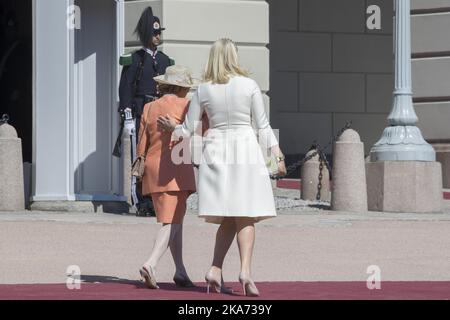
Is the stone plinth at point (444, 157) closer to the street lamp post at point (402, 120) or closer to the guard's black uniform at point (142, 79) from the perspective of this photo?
the street lamp post at point (402, 120)

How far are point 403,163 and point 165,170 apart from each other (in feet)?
25.6

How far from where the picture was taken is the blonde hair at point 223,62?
10.6m

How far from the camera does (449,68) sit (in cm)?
2289

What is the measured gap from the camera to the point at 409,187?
18406 mm

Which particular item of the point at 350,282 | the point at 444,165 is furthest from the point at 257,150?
the point at 444,165

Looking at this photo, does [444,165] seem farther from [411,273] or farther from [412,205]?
[411,273]

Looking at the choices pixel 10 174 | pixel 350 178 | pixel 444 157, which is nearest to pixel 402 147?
pixel 350 178

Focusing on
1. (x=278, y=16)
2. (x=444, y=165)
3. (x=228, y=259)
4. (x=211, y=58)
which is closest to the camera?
(x=211, y=58)

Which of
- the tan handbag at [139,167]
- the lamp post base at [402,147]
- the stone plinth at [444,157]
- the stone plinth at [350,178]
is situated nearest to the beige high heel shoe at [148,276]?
the tan handbag at [139,167]

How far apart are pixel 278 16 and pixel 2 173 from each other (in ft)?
26.8

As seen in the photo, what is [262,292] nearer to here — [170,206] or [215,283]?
[215,283]

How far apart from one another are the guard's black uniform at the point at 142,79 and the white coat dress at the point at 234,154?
590cm

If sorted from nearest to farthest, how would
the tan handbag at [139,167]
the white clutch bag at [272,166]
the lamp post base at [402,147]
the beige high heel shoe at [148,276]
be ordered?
1. the white clutch bag at [272,166]
2. the beige high heel shoe at [148,276]
3. the tan handbag at [139,167]
4. the lamp post base at [402,147]

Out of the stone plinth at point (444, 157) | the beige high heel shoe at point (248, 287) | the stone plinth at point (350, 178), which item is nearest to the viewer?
the beige high heel shoe at point (248, 287)
